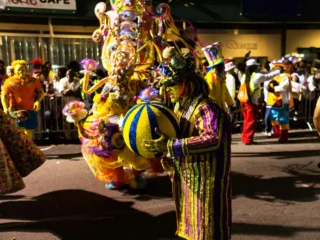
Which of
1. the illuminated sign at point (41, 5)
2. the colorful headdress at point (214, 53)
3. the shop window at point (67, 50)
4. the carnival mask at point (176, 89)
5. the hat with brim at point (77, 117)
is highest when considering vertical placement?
the illuminated sign at point (41, 5)

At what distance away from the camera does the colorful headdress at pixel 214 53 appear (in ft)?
21.2

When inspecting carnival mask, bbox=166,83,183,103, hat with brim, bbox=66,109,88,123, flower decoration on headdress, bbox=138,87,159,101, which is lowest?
hat with brim, bbox=66,109,88,123

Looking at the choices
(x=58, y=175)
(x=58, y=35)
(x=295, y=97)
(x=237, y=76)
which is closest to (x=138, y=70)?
(x=58, y=175)

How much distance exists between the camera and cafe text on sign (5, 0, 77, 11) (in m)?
11.5

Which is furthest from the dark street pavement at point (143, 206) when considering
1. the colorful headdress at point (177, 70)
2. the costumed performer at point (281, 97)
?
the colorful headdress at point (177, 70)

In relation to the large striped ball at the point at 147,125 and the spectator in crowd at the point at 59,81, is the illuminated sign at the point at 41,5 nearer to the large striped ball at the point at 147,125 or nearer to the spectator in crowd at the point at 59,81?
the spectator in crowd at the point at 59,81

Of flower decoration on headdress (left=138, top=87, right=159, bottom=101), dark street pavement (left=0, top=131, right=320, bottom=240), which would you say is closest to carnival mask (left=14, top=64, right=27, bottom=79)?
dark street pavement (left=0, top=131, right=320, bottom=240)

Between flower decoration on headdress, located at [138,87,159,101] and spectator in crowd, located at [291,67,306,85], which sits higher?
spectator in crowd, located at [291,67,306,85]

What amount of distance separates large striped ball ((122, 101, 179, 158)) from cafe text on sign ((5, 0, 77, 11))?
10467mm

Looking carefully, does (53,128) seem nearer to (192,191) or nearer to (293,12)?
(192,191)

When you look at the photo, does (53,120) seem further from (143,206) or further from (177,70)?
(177,70)

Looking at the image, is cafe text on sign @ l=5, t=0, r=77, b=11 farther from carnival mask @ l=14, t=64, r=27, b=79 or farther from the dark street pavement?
the dark street pavement

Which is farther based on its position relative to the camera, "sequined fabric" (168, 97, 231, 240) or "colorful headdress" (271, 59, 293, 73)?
"colorful headdress" (271, 59, 293, 73)

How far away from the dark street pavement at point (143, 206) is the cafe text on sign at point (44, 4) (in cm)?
675
